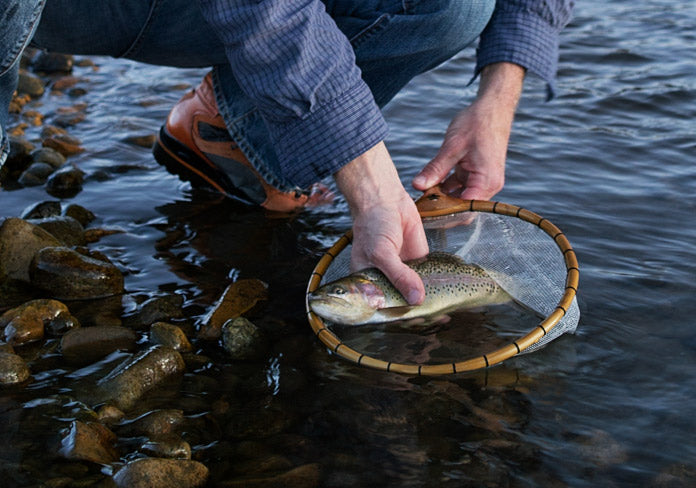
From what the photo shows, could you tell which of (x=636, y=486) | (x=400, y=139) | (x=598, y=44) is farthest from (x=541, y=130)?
(x=636, y=486)

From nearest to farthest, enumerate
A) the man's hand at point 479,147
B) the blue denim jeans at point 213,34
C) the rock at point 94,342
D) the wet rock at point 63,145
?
the rock at point 94,342 → the man's hand at point 479,147 → the blue denim jeans at point 213,34 → the wet rock at point 63,145

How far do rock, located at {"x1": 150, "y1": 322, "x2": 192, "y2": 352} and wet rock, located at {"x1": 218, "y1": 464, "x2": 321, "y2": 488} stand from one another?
0.81 m

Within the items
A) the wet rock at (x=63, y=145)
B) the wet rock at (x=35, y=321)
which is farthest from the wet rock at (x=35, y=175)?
the wet rock at (x=35, y=321)

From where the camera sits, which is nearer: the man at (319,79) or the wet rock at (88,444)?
the wet rock at (88,444)

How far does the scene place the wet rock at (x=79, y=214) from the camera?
13.9 feet

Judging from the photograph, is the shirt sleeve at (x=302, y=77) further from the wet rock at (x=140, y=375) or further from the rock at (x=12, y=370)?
the rock at (x=12, y=370)

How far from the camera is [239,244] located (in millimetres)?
4094

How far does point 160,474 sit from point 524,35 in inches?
92.7

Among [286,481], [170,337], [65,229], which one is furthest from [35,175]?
[286,481]

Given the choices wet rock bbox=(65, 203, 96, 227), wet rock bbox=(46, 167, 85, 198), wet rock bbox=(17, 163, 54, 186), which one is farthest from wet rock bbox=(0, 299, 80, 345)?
wet rock bbox=(17, 163, 54, 186)

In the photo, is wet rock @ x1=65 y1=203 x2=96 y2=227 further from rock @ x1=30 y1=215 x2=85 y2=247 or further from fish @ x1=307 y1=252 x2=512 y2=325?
fish @ x1=307 y1=252 x2=512 y2=325

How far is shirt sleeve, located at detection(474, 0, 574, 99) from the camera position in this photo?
3492 millimetres

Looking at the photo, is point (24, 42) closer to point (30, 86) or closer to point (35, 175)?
point (35, 175)

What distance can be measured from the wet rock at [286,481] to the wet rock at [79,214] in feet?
7.35
